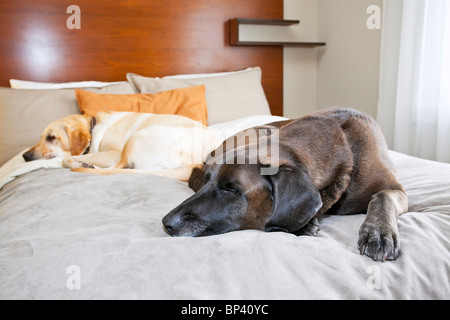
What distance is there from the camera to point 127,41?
11.9ft

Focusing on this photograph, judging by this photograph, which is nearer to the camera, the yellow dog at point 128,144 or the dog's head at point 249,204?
the dog's head at point 249,204

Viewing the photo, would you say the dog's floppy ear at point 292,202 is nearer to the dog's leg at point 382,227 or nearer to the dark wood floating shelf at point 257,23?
the dog's leg at point 382,227

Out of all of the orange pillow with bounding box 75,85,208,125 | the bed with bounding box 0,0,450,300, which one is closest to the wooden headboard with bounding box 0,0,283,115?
the orange pillow with bounding box 75,85,208,125

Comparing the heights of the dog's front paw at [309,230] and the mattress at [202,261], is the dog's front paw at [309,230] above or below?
below

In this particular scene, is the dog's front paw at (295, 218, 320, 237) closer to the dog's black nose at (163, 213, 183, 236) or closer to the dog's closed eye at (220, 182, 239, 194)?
the dog's closed eye at (220, 182, 239, 194)

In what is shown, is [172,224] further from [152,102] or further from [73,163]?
[152,102]

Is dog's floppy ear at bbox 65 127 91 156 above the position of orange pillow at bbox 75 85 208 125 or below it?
below

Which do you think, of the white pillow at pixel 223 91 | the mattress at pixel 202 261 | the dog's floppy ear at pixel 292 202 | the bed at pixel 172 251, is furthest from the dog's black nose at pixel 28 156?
the dog's floppy ear at pixel 292 202

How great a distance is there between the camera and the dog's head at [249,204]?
1.09m

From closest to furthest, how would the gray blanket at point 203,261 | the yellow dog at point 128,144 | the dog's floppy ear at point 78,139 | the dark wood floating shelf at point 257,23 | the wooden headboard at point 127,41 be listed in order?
the gray blanket at point 203,261 < the yellow dog at point 128,144 < the dog's floppy ear at point 78,139 < the wooden headboard at point 127,41 < the dark wood floating shelf at point 257,23

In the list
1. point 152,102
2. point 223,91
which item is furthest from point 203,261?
point 223,91

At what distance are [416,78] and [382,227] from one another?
7.64ft

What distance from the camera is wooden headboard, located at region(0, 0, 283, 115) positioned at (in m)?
3.32

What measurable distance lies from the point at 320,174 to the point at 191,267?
54 centimetres
